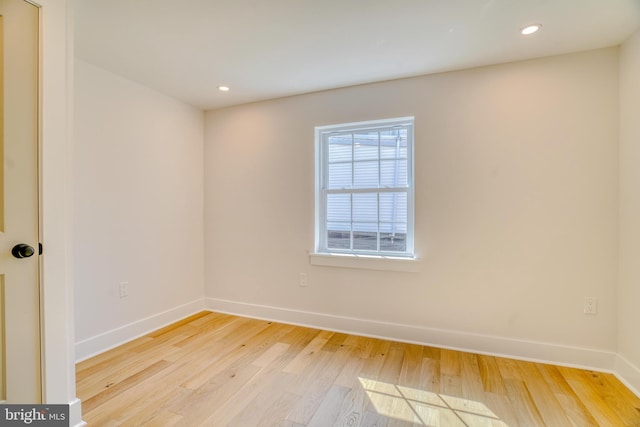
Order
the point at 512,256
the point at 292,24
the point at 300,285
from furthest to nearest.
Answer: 1. the point at 300,285
2. the point at 512,256
3. the point at 292,24

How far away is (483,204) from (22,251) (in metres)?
2.93

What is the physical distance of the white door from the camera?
135cm

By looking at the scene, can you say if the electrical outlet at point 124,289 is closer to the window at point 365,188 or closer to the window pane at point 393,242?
the window at point 365,188

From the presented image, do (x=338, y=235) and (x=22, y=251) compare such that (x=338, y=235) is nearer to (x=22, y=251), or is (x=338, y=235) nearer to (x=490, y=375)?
(x=490, y=375)

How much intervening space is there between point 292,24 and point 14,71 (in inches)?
56.7

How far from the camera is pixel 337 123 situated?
2885 mm

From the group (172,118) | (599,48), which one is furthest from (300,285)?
(599,48)

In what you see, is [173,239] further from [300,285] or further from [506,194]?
[506,194]

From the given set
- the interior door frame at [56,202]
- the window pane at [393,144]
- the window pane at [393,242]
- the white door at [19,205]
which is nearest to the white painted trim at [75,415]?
the interior door frame at [56,202]

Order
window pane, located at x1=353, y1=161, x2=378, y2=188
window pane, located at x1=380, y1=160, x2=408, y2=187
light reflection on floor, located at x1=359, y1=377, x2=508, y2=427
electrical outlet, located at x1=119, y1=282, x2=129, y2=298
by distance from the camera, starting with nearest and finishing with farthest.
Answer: light reflection on floor, located at x1=359, y1=377, x2=508, y2=427 → electrical outlet, located at x1=119, y1=282, x2=129, y2=298 → window pane, located at x1=380, y1=160, x2=408, y2=187 → window pane, located at x1=353, y1=161, x2=378, y2=188

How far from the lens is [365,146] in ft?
9.53

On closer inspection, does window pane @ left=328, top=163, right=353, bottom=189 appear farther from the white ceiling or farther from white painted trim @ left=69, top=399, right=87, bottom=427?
white painted trim @ left=69, top=399, right=87, bottom=427

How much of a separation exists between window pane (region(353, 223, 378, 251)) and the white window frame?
0.05 m

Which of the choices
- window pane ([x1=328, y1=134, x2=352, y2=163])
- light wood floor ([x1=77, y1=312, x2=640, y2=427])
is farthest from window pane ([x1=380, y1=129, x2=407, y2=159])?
light wood floor ([x1=77, y1=312, x2=640, y2=427])
